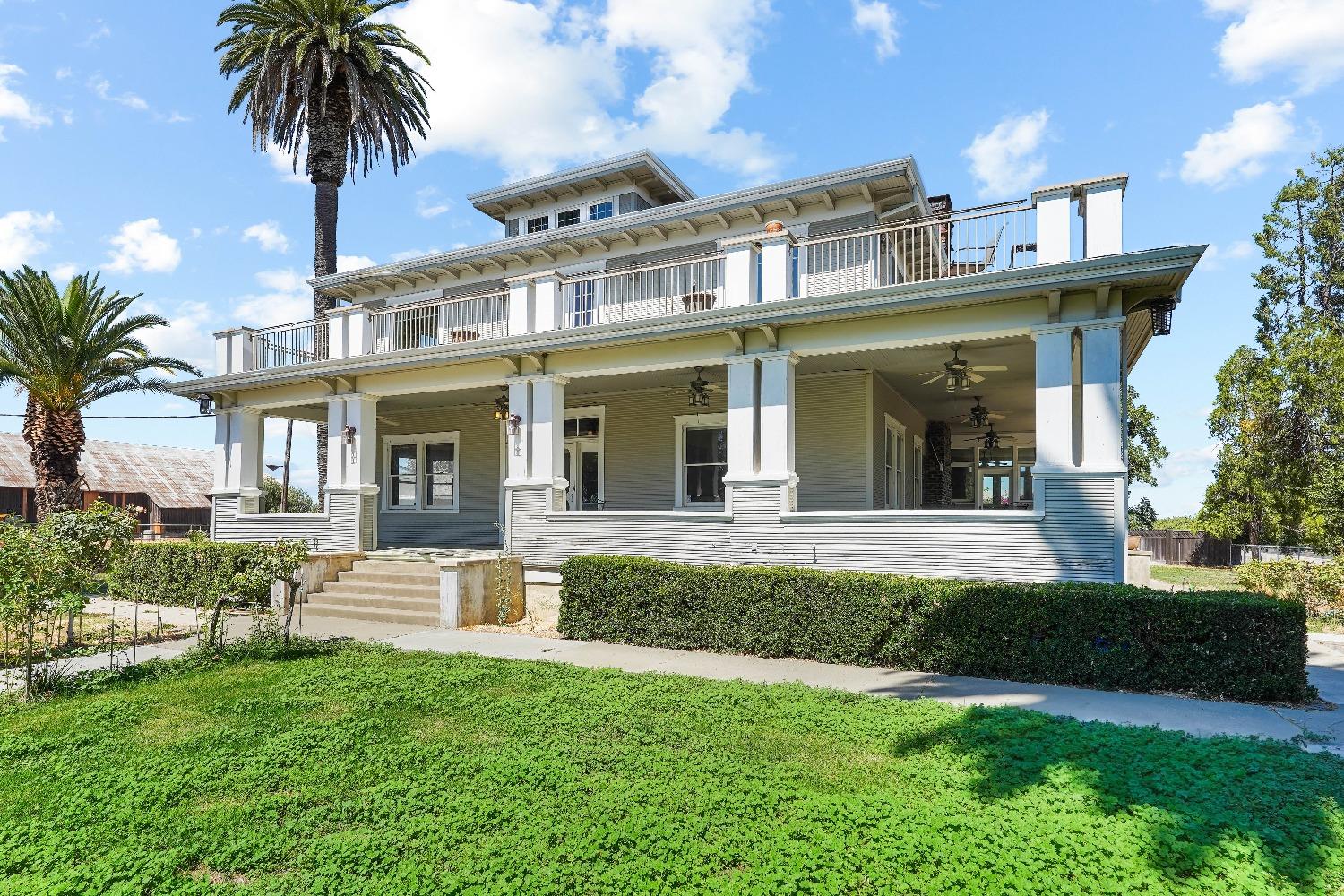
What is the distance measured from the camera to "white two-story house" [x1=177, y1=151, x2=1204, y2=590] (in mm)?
8766

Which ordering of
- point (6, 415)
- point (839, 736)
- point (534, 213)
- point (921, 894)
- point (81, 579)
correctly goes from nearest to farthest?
point (921, 894), point (839, 736), point (81, 579), point (534, 213), point (6, 415)

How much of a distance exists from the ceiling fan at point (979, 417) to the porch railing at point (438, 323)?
895 centimetres

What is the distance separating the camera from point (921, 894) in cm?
327

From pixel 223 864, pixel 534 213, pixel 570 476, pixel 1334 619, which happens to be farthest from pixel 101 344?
pixel 1334 619

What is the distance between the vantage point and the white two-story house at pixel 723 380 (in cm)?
877

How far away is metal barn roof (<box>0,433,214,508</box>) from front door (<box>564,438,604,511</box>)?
21.1 meters

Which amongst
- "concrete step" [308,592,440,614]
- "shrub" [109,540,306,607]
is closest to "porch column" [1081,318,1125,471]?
"concrete step" [308,592,440,614]

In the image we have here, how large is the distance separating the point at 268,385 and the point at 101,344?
8215 millimetres

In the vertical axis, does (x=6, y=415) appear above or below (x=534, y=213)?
below

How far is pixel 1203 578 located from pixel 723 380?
43.2ft

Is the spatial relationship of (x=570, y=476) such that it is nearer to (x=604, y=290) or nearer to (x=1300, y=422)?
(x=604, y=290)

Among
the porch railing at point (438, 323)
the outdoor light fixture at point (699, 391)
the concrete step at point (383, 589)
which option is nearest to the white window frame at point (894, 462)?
the outdoor light fixture at point (699, 391)

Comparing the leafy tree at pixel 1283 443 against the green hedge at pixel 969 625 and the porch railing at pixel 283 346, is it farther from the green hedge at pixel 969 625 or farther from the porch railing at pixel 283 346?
the porch railing at pixel 283 346

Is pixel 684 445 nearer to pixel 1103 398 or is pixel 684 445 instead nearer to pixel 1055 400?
pixel 1055 400
